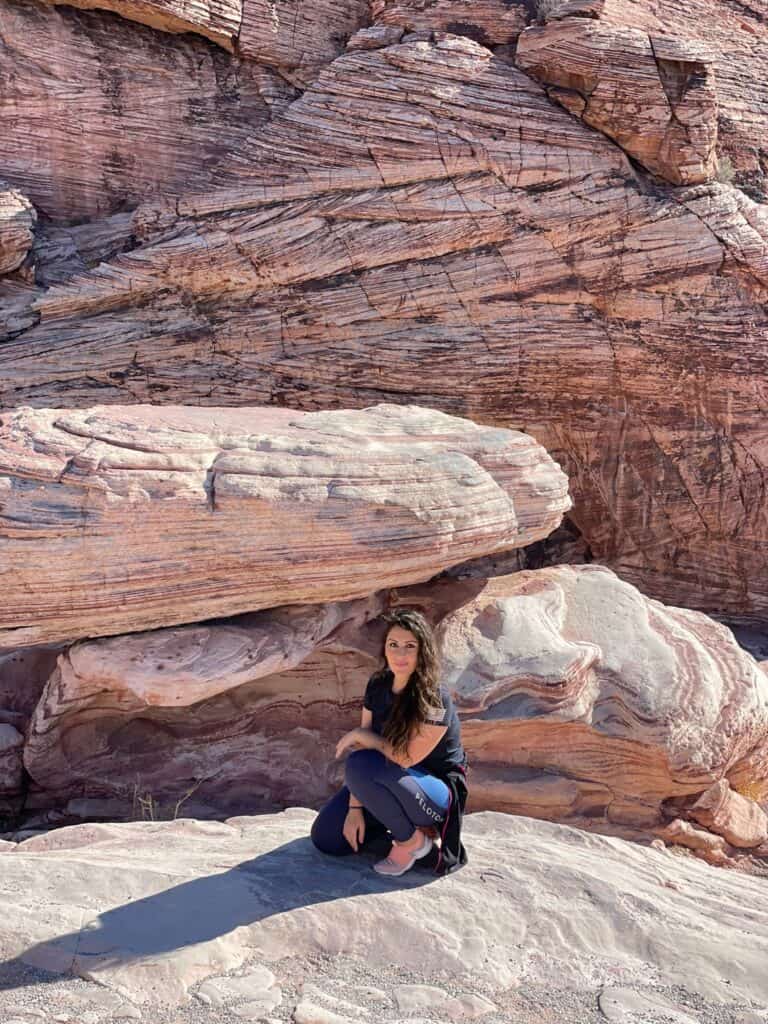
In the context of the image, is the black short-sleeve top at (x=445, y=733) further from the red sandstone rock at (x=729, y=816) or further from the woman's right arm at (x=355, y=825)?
the red sandstone rock at (x=729, y=816)

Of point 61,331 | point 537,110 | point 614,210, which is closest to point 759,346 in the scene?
point 614,210

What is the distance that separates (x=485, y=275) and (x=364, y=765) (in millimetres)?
7531

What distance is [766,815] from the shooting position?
817 centimetres

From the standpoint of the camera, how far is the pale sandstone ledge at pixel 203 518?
6.42 metres

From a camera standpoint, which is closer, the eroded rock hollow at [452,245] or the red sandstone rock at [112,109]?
the eroded rock hollow at [452,245]

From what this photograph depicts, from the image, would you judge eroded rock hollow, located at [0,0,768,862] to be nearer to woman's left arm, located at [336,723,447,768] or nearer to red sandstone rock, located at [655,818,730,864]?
red sandstone rock, located at [655,818,730,864]

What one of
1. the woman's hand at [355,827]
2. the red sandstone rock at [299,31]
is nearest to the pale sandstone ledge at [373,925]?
the woman's hand at [355,827]

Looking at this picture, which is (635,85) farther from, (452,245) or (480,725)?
(480,725)

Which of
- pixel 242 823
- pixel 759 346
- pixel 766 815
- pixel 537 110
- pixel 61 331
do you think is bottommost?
pixel 766 815

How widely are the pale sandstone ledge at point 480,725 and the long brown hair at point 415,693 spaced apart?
2465mm

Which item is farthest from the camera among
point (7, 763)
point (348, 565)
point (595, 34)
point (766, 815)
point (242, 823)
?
point (595, 34)

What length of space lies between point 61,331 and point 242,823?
274 inches

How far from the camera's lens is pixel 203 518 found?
6.51 meters

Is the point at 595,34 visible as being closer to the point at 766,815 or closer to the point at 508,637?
the point at 508,637
